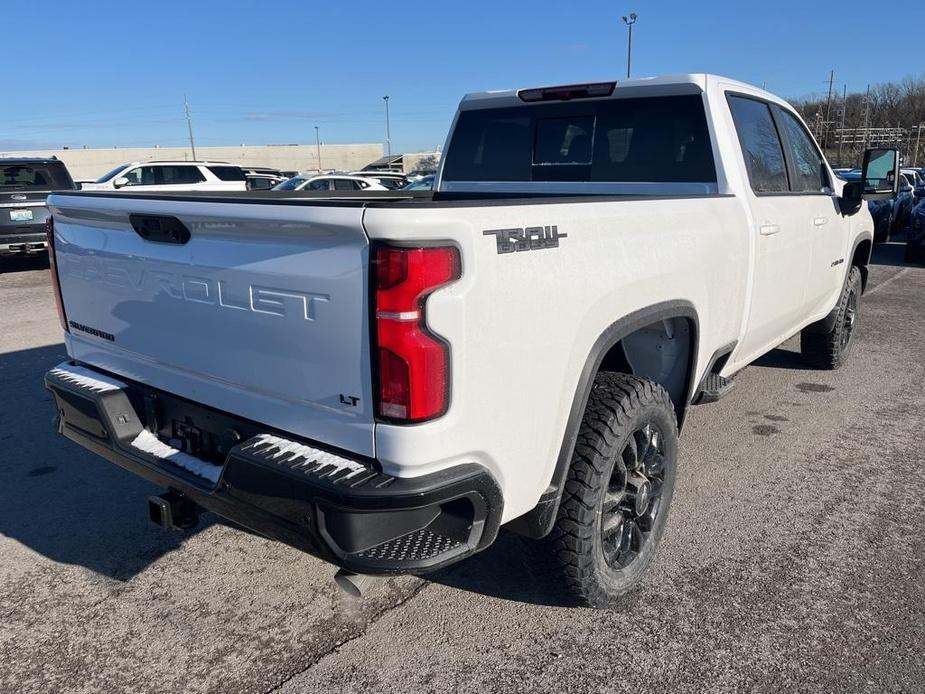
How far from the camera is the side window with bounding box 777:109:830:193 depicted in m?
4.45

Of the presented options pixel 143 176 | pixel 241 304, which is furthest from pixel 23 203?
pixel 241 304

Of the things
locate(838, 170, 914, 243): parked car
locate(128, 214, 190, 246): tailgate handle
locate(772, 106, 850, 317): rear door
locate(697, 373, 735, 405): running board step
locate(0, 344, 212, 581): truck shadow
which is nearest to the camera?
locate(128, 214, 190, 246): tailgate handle

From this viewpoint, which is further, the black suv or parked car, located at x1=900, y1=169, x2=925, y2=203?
parked car, located at x1=900, y1=169, x2=925, y2=203

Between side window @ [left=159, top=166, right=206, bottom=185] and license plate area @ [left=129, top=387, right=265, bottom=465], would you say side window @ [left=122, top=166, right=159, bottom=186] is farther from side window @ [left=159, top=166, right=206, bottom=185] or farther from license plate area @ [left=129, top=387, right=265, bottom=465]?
license plate area @ [left=129, top=387, right=265, bottom=465]

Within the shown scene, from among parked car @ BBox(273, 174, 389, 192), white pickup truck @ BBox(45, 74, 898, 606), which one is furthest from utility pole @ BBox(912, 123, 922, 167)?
white pickup truck @ BBox(45, 74, 898, 606)

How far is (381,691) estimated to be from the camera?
8.04 ft

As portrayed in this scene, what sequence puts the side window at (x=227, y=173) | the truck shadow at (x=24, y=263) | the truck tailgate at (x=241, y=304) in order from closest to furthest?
the truck tailgate at (x=241, y=304) < the truck shadow at (x=24, y=263) < the side window at (x=227, y=173)

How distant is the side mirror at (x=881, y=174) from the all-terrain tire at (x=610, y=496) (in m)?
3.22

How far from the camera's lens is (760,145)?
13.3 ft

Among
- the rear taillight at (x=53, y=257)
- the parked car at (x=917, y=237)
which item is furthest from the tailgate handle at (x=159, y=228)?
the parked car at (x=917, y=237)

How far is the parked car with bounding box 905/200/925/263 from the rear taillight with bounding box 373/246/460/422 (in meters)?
13.9

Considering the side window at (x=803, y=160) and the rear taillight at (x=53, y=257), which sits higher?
the side window at (x=803, y=160)

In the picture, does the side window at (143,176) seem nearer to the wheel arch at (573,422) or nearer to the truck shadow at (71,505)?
the truck shadow at (71,505)

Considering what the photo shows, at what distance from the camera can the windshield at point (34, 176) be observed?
39.7 ft
